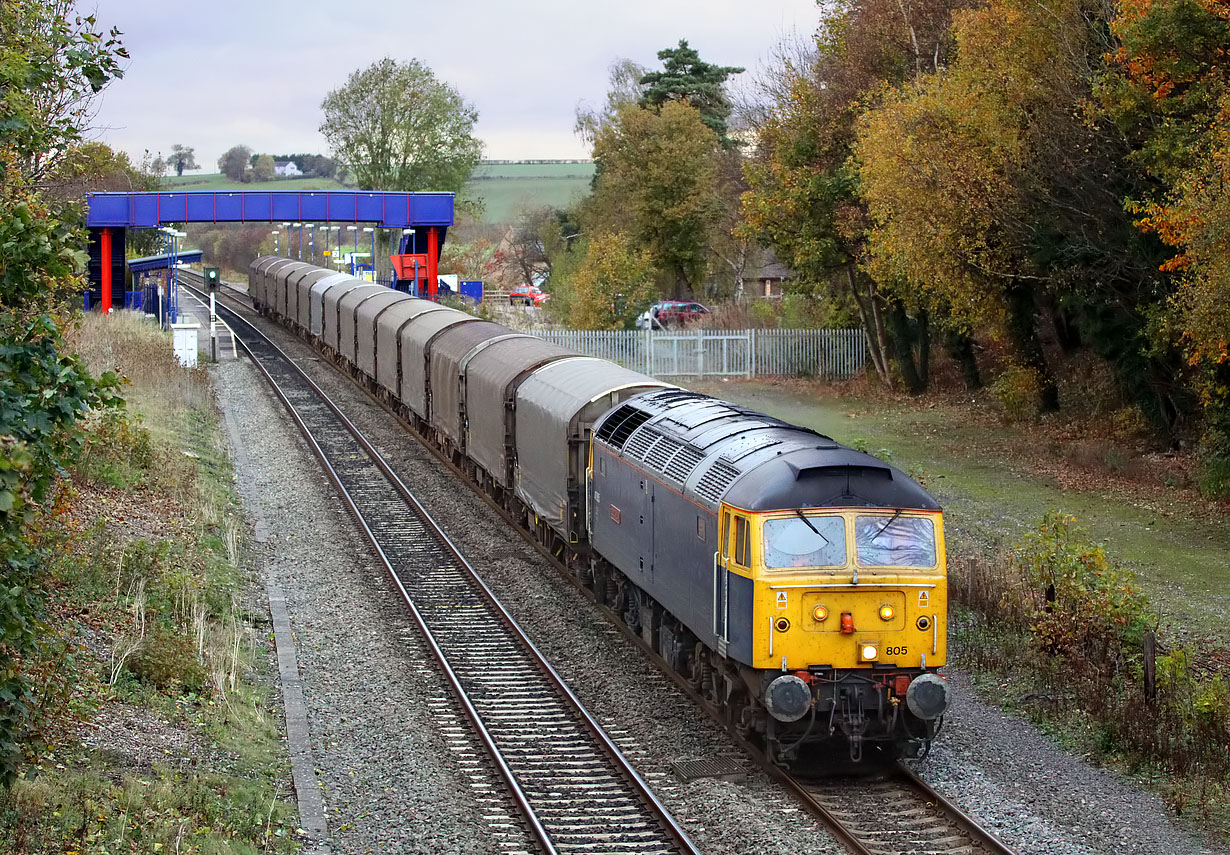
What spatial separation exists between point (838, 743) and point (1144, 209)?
14.3m

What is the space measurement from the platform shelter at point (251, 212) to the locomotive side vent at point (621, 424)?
132ft

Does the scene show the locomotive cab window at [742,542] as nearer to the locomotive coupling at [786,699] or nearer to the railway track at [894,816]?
the locomotive coupling at [786,699]

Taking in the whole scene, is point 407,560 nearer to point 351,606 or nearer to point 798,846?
point 351,606

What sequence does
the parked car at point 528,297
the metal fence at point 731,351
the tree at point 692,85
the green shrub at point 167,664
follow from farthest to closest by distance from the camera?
the parked car at point 528,297
the tree at point 692,85
the metal fence at point 731,351
the green shrub at point 167,664

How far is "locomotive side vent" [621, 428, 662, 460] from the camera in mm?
14772

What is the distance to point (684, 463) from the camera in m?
13.6

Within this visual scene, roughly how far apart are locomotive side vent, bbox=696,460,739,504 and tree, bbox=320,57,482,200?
80.3 metres

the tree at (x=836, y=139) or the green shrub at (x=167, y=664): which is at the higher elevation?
the tree at (x=836, y=139)

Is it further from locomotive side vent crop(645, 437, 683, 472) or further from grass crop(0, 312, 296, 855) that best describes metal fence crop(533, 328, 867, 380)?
locomotive side vent crop(645, 437, 683, 472)

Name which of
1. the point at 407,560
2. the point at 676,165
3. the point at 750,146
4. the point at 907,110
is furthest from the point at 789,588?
the point at 750,146

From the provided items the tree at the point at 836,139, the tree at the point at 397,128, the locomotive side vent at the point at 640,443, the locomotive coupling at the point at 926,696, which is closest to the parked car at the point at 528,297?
the tree at the point at 397,128

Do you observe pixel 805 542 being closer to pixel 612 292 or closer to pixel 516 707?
pixel 516 707

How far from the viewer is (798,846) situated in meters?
10.3

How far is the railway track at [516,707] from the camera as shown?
10.9m
